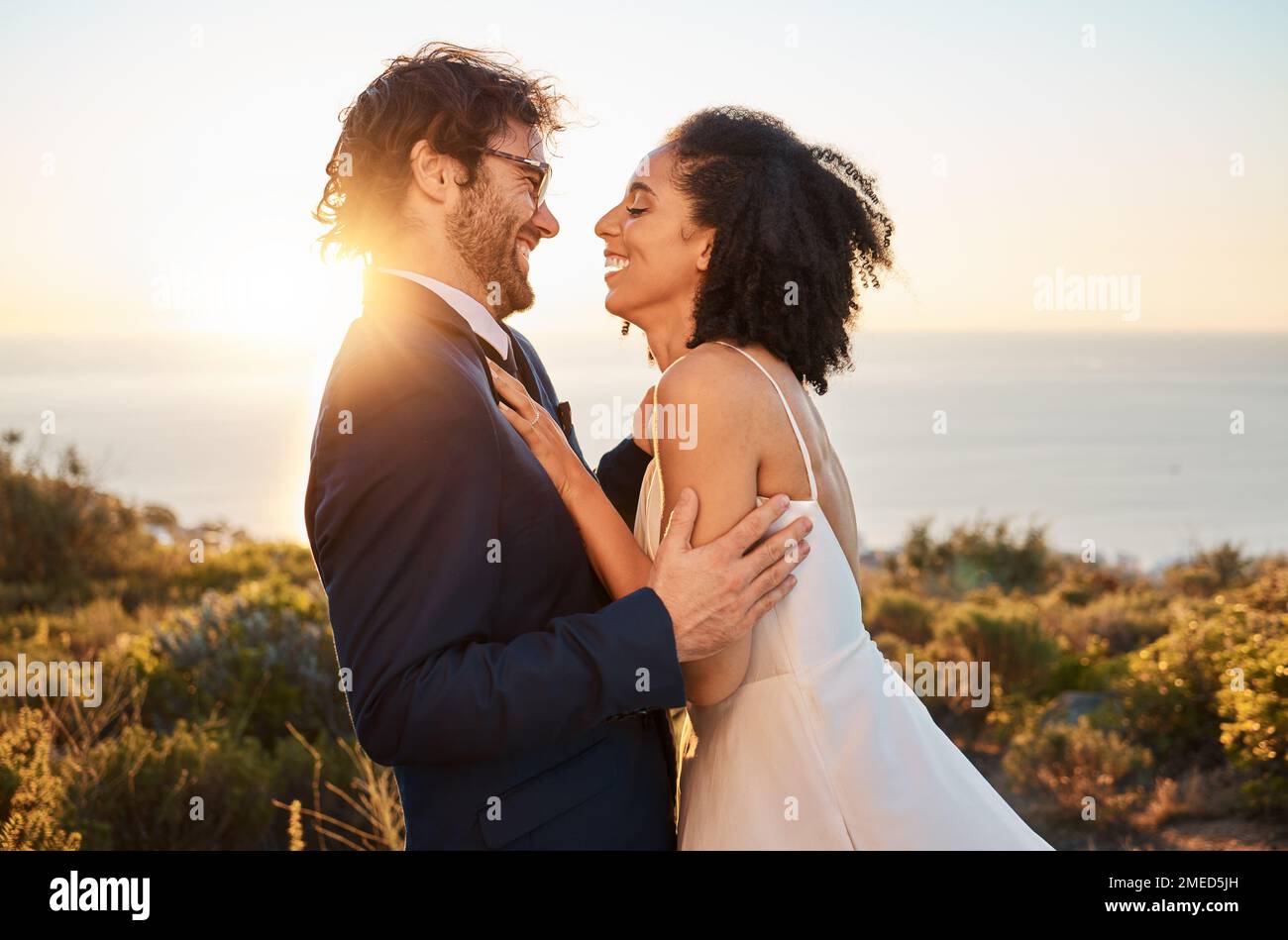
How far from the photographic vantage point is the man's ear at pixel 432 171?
2561mm

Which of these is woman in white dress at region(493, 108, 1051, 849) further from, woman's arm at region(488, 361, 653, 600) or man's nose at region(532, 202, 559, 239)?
man's nose at region(532, 202, 559, 239)

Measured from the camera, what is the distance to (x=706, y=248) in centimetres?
269

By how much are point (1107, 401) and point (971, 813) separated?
7102 centimetres

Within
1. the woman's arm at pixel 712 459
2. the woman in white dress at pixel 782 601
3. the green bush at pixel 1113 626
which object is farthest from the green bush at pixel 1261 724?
the woman's arm at pixel 712 459

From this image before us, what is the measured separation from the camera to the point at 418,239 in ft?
8.33

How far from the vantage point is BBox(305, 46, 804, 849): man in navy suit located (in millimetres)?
1871

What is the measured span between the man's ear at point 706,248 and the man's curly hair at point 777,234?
2cm

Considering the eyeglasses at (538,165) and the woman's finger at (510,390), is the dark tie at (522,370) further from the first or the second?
the eyeglasses at (538,165)

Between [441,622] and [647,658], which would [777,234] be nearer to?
[647,658]

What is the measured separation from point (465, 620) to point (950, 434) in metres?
60.0

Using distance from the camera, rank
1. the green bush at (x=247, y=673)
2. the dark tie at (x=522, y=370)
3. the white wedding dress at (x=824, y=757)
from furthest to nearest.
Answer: the green bush at (x=247, y=673), the dark tie at (x=522, y=370), the white wedding dress at (x=824, y=757)
